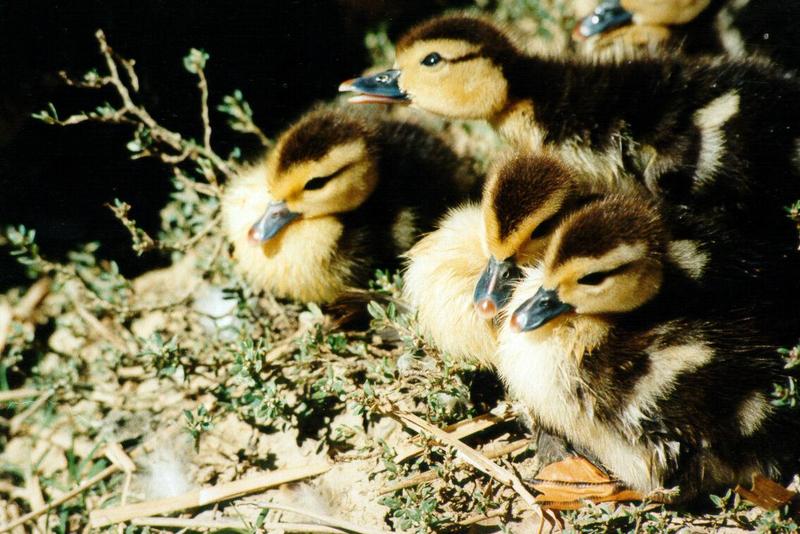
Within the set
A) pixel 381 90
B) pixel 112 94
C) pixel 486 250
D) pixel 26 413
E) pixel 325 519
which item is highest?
pixel 112 94

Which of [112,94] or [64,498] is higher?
[112,94]

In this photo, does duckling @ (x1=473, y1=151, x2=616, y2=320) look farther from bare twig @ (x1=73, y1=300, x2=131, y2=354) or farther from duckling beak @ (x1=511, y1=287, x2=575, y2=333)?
bare twig @ (x1=73, y1=300, x2=131, y2=354)

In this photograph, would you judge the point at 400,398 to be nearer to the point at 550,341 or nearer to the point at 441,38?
the point at 550,341

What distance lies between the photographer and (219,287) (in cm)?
309

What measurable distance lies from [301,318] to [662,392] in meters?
1.37

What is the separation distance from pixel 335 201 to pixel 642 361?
1095 mm

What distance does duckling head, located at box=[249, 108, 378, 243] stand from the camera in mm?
2432

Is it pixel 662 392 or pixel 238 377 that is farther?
pixel 238 377

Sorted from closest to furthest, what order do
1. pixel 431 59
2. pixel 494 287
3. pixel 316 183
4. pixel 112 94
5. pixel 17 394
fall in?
pixel 494 287, pixel 316 183, pixel 431 59, pixel 17 394, pixel 112 94

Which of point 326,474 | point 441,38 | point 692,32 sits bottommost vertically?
point 326,474

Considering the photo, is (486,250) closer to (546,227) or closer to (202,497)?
(546,227)

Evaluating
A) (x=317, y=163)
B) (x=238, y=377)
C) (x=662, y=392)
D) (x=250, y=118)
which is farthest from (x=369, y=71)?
(x=662, y=392)

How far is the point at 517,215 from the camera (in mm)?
2039

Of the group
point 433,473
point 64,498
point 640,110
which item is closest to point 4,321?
point 64,498
